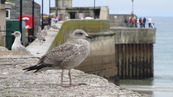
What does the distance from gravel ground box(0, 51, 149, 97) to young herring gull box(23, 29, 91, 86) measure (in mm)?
390

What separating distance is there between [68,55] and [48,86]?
0.73m

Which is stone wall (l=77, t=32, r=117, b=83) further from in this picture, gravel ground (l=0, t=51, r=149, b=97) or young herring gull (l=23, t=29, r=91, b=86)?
young herring gull (l=23, t=29, r=91, b=86)

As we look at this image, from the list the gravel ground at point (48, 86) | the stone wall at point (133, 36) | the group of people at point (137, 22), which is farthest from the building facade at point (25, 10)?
the gravel ground at point (48, 86)

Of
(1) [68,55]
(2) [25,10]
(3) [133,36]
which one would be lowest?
(3) [133,36]

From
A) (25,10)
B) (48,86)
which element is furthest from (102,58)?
(48,86)

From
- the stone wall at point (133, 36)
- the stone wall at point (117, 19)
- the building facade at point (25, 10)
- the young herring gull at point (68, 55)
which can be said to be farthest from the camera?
the stone wall at point (117, 19)

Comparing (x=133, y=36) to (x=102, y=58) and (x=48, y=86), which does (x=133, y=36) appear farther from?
(x=48, y=86)

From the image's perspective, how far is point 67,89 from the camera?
12055 mm

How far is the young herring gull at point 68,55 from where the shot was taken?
12107 mm

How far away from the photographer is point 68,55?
12.2 metres

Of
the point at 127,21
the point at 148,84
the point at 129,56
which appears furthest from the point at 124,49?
the point at 127,21

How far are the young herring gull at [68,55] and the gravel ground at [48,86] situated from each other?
0.39m

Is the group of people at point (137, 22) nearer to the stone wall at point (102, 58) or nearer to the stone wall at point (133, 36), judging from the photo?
the stone wall at point (133, 36)

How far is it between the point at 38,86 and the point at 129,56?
4015 centimetres
